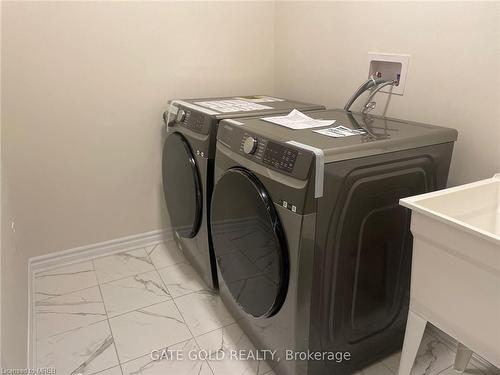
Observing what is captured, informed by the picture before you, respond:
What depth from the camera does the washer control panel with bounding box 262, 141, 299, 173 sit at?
1.03 metres

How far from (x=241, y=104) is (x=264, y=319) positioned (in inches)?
40.4

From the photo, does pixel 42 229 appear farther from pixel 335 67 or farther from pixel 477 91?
pixel 477 91

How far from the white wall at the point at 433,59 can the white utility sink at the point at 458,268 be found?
20cm

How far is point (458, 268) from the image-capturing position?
3.06ft

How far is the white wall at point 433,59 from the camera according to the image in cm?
125

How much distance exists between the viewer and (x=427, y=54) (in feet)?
4.63

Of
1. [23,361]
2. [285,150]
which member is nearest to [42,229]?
[23,361]

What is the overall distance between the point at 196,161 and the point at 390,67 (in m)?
0.91

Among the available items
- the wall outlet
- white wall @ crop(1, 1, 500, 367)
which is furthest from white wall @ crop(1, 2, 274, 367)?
the wall outlet

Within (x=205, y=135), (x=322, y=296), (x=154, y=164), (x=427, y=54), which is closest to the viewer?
(x=322, y=296)

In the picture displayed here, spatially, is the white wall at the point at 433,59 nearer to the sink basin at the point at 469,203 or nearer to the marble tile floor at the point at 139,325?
the sink basin at the point at 469,203

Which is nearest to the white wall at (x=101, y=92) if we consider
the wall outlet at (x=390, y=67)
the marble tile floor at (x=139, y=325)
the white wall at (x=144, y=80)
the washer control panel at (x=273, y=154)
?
the white wall at (x=144, y=80)

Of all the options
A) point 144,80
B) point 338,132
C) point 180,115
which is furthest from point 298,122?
point 144,80

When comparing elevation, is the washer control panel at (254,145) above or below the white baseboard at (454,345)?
above
